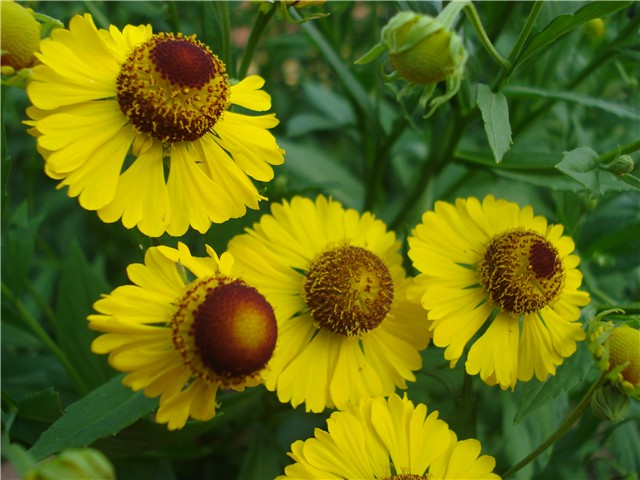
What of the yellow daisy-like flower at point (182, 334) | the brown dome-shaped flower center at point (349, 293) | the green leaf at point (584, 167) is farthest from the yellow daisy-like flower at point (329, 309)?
the green leaf at point (584, 167)

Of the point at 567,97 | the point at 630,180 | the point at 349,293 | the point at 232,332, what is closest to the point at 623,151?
the point at 630,180

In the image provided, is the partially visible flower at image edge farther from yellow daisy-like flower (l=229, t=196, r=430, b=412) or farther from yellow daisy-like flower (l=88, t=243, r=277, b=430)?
yellow daisy-like flower (l=88, t=243, r=277, b=430)

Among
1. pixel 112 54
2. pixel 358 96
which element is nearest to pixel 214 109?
pixel 112 54

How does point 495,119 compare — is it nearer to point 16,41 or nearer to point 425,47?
point 425,47

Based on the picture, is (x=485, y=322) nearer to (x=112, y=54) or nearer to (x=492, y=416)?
(x=492, y=416)

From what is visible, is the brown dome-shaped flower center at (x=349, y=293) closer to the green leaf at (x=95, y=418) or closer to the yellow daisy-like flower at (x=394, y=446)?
the yellow daisy-like flower at (x=394, y=446)
